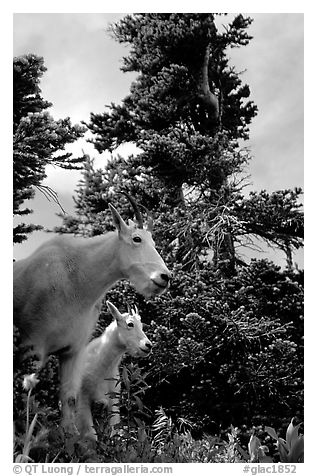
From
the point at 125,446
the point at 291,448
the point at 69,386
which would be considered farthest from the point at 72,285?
the point at 291,448

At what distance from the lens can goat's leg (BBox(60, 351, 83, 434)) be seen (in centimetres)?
420

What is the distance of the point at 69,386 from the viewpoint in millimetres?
4281

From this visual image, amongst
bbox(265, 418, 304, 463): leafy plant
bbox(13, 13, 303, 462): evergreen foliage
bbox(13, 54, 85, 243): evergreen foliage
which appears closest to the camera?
bbox(265, 418, 304, 463): leafy plant

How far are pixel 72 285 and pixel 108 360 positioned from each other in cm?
102

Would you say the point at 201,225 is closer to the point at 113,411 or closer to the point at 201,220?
the point at 201,220

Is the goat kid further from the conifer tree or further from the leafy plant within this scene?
the conifer tree

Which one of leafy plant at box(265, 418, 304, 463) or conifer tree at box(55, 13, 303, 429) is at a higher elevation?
conifer tree at box(55, 13, 303, 429)

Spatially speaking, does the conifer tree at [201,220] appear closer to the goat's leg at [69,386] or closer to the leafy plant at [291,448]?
the goat's leg at [69,386]

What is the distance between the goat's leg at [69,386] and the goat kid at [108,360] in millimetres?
392

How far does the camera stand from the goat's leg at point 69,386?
4.20 metres

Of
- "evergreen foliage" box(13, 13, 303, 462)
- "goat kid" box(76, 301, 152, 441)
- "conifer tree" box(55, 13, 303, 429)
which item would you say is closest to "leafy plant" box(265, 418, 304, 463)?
"goat kid" box(76, 301, 152, 441)

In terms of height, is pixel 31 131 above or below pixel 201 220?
below
